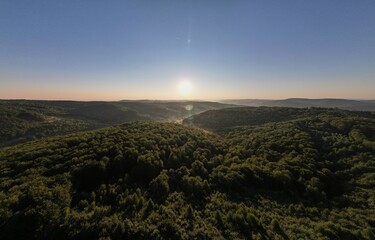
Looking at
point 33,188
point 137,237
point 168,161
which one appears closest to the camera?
point 137,237

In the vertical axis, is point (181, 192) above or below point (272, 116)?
below

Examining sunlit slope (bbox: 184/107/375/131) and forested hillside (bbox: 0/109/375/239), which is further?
sunlit slope (bbox: 184/107/375/131)

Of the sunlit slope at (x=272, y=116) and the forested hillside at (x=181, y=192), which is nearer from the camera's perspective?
the forested hillside at (x=181, y=192)

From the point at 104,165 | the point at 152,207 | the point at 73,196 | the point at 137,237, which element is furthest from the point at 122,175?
the point at 137,237

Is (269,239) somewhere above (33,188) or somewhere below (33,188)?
below

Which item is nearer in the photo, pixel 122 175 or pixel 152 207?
pixel 152 207

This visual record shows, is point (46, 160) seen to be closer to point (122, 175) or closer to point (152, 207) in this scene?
point (122, 175)

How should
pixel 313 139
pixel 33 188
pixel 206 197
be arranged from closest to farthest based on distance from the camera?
pixel 33 188, pixel 206 197, pixel 313 139
